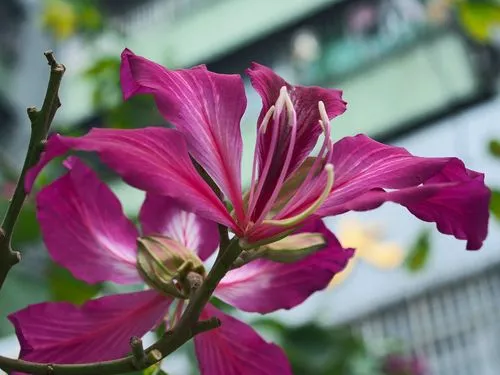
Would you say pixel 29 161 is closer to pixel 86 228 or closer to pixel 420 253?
pixel 86 228

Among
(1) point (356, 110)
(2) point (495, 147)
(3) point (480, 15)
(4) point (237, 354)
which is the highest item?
(1) point (356, 110)

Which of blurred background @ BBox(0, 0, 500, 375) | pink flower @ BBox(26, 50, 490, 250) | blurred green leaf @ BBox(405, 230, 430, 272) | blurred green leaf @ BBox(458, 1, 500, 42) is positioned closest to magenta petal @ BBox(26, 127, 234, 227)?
pink flower @ BBox(26, 50, 490, 250)

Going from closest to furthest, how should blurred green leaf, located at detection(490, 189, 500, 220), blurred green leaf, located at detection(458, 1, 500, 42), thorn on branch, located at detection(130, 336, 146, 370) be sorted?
1. thorn on branch, located at detection(130, 336, 146, 370)
2. blurred green leaf, located at detection(490, 189, 500, 220)
3. blurred green leaf, located at detection(458, 1, 500, 42)

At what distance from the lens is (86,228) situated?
13.5 inches

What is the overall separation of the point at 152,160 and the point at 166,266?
4 centimetres

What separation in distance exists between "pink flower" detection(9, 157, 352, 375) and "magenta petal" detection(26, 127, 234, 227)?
32mm

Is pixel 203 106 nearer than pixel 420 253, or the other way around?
pixel 203 106

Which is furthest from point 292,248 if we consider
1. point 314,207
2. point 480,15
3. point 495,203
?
point 480,15

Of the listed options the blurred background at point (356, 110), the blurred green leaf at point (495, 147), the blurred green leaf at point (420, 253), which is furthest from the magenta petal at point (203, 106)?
the blurred green leaf at point (420, 253)

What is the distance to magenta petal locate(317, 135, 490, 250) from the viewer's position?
0.27m

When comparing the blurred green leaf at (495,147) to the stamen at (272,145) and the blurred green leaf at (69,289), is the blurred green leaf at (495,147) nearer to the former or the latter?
the blurred green leaf at (69,289)

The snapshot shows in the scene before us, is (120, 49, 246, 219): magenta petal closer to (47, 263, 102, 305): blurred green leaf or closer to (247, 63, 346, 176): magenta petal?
(247, 63, 346, 176): magenta petal

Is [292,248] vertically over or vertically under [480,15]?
under

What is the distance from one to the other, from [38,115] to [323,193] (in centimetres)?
8
